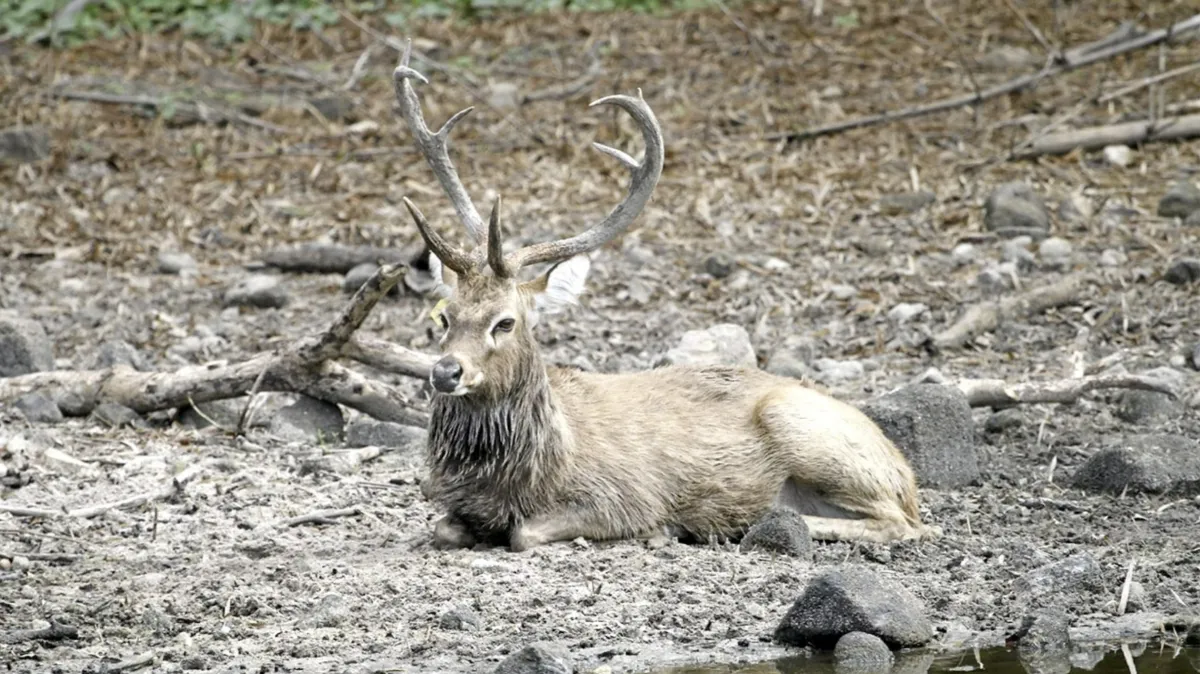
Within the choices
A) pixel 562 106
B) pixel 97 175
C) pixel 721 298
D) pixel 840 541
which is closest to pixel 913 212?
pixel 721 298

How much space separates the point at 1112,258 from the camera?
12648mm

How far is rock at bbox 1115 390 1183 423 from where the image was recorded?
10055 millimetres

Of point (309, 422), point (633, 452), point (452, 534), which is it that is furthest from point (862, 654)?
point (309, 422)

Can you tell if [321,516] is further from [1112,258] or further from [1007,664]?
[1112,258]

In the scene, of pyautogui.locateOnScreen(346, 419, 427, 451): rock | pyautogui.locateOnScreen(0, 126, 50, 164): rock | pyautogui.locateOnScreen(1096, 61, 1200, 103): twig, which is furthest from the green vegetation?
pyautogui.locateOnScreen(346, 419, 427, 451): rock

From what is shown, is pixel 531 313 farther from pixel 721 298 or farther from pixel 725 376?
pixel 721 298

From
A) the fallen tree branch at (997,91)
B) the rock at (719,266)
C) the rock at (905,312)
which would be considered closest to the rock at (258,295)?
the rock at (719,266)

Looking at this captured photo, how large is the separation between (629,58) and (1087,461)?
29.8ft

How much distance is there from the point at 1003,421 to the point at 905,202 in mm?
4215

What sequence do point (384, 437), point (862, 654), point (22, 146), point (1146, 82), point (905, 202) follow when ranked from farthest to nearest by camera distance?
1. point (22, 146)
2. point (1146, 82)
3. point (905, 202)
4. point (384, 437)
5. point (862, 654)

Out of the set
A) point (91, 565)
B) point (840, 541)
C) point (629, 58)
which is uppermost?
point (629, 58)

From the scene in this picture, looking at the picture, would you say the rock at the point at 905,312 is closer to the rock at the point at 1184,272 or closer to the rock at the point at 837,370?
the rock at the point at 837,370

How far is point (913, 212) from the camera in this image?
45.5 ft

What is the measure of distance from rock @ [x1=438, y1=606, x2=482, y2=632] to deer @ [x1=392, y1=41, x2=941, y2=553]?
3.31 feet
